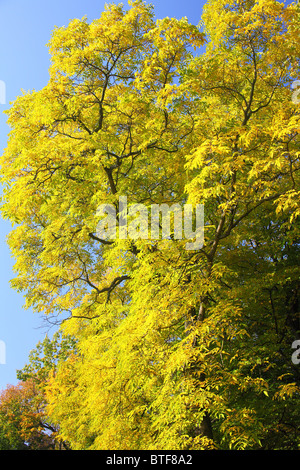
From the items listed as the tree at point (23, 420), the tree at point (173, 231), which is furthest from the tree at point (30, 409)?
the tree at point (173, 231)

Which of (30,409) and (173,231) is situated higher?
(173,231)

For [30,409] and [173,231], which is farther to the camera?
[30,409]

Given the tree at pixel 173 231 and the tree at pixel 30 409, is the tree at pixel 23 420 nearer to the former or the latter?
the tree at pixel 30 409

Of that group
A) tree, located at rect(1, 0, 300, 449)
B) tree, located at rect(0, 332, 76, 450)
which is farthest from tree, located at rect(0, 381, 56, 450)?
tree, located at rect(1, 0, 300, 449)

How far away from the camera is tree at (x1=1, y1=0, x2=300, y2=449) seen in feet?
20.1

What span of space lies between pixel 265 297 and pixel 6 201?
5.70 meters

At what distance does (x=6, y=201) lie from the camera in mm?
8953

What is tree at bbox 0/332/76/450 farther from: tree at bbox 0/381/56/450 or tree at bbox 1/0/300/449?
tree at bbox 1/0/300/449

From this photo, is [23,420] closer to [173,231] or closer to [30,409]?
[30,409]

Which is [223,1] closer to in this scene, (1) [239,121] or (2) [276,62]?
(2) [276,62]

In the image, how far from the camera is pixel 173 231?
7.39 meters

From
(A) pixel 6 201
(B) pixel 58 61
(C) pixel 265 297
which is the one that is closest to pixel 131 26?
(B) pixel 58 61

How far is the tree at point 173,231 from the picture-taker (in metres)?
6.13

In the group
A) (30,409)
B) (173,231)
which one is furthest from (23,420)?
(173,231)
